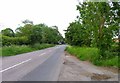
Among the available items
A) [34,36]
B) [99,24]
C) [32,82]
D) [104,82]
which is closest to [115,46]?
[99,24]

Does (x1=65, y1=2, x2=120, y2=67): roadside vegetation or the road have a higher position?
A: (x1=65, y1=2, x2=120, y2=67): roadside vegetation

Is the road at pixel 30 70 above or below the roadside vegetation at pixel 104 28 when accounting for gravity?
below

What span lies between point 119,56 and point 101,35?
122 inches

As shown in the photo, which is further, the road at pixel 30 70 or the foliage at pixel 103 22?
the foliage at pixel 103 22

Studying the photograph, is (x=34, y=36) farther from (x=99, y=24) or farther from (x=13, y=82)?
(x=13, y=82)

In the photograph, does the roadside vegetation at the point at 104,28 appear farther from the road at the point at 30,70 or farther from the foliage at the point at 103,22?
the road at the point at 30,70

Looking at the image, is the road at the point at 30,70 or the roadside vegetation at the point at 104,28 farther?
the roadside vegetation at the point at 104,28

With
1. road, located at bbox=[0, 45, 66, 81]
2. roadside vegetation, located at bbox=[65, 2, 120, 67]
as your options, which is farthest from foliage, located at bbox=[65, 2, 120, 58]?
road, located at bbox=[0, 45, 66, 81]

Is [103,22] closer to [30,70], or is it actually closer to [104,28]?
[104,28]

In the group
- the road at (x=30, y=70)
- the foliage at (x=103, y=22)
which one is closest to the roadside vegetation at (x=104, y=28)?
the foliage at (x=103, y=22)

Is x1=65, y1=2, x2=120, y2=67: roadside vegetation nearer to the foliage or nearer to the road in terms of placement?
the foliage

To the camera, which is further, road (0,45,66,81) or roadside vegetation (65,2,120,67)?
roadside vegetation (65,2,120,67)

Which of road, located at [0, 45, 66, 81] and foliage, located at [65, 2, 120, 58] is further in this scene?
foliage, located at [65, 2, 120, 58]

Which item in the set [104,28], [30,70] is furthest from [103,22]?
→ [30,70]
